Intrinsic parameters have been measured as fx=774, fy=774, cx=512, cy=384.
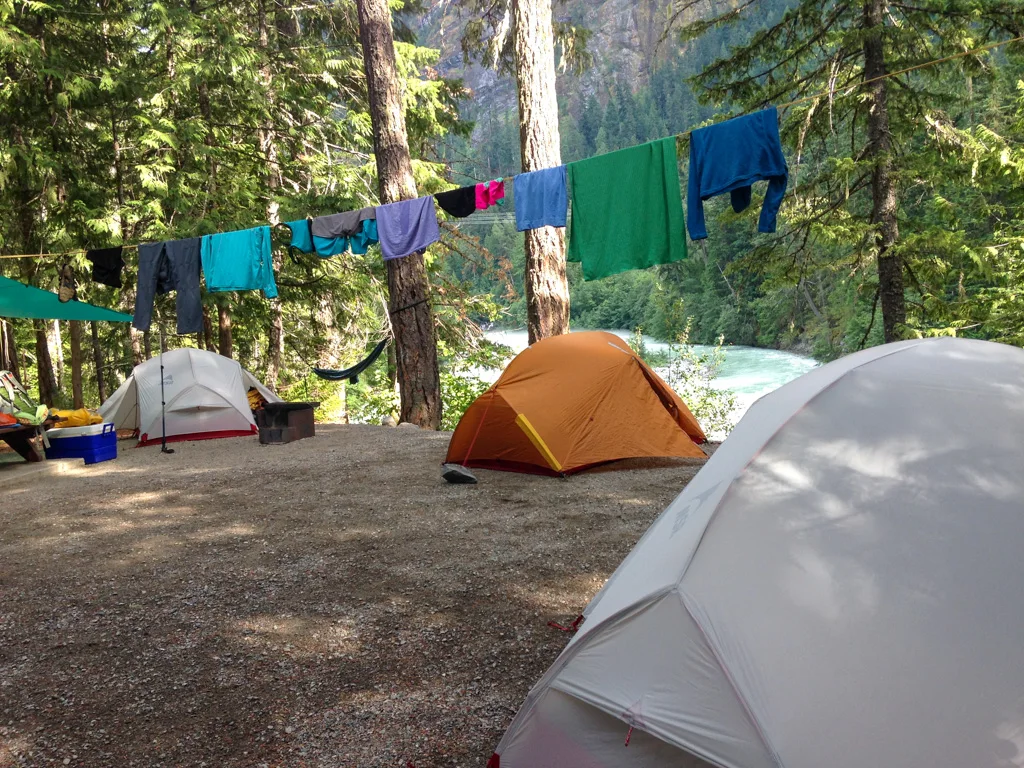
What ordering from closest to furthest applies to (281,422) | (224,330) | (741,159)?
1. (741,159)
2. (281,422)
3. (224,330)

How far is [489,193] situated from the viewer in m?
6.66

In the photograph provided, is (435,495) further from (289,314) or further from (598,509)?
(289,314)

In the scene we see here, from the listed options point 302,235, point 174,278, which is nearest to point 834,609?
point 302,235

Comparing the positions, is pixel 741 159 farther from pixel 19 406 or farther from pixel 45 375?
pixel 45 375

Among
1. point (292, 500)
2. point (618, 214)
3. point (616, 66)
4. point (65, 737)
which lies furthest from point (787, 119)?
point (616, 66)

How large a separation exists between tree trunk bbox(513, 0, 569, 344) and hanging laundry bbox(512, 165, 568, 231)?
6.22 feet

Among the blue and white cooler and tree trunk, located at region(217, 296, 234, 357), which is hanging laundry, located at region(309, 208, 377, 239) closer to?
the blue and white cooler

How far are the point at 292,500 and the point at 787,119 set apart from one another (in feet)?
22.6

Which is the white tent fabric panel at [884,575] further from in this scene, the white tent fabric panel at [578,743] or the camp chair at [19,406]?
the camp chair at [19,406]

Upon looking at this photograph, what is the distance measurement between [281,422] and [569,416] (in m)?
3.68

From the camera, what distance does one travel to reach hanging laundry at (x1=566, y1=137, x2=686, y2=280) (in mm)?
5711

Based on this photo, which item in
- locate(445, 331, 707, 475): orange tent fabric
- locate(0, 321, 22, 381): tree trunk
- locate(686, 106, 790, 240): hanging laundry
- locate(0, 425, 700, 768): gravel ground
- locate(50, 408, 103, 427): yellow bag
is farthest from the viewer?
locate(0, 321, 22, 381): tree trunk

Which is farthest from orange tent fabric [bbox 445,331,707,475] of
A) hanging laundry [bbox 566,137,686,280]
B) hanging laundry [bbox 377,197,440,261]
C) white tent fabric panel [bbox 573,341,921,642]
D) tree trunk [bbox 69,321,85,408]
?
tree trunk [bbox 69,321,85,408]

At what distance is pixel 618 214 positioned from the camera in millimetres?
5906
